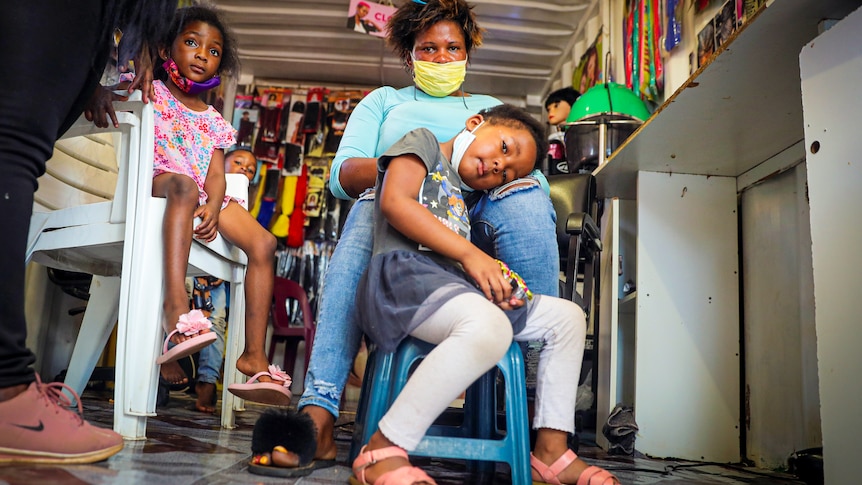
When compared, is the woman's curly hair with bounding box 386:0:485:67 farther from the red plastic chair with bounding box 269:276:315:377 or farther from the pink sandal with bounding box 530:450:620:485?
the red plastic chair with bounding box 269:276:315:377

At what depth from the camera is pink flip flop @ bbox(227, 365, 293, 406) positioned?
1749 millimetres

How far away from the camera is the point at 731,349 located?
226 cm

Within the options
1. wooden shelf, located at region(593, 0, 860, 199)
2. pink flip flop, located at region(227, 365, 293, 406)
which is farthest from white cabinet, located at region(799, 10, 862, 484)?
pink flip flop, located at region(227, 365, 293, 406)

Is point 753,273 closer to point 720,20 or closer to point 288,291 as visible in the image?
point 720,20

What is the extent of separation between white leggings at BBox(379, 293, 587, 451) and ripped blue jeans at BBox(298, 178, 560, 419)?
1.09 feet

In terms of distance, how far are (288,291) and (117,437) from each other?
3.47m

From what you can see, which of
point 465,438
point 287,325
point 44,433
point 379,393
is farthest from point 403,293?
point 287,325

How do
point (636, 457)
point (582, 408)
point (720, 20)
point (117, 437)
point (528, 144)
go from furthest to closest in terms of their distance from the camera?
1. point (720, 20)
2. point (582, 408)
3. point (636, 457)
4. point (528, 144)
5. point (117, 437)

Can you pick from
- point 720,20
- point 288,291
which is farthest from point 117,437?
point 288,291

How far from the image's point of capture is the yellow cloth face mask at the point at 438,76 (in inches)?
76.9

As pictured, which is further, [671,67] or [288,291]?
[288,291]

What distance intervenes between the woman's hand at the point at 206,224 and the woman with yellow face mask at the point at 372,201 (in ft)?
1.34

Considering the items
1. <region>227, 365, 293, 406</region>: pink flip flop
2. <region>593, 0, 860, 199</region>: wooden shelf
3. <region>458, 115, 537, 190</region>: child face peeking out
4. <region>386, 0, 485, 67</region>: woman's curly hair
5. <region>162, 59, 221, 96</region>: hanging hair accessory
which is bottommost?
<region>227, 365, 293, 406</region>: pink flip flop

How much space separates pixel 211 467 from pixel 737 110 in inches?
64.2
